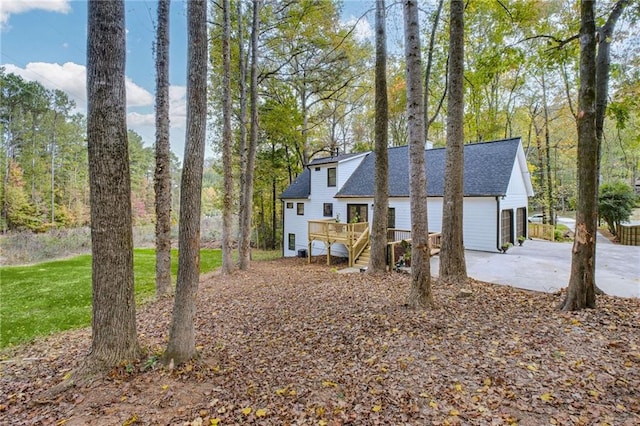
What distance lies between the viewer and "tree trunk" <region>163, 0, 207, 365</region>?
345cm

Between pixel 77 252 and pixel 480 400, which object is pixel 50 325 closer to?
pixel 480 400

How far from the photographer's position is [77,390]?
2.87 m

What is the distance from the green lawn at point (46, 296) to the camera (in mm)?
6758

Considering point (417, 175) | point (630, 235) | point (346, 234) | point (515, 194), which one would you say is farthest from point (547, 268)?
point (630, 235)

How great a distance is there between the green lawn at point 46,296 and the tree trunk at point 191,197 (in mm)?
5090

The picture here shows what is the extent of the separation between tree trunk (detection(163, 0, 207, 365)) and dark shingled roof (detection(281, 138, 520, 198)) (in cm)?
1113

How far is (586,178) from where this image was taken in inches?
179

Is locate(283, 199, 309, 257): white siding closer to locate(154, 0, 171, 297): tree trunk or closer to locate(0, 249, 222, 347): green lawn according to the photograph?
locate(0, 249, 222, 347): green lawn

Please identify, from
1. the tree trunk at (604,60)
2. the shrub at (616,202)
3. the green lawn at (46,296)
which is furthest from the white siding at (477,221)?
the green lawn at (46,296)

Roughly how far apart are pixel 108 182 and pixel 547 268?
10.6 metres

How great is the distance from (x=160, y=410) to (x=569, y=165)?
122 feet

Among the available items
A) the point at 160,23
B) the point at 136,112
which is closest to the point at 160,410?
the point at 160,23

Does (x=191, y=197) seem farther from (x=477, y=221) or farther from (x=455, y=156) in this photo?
(x=477, y=221)

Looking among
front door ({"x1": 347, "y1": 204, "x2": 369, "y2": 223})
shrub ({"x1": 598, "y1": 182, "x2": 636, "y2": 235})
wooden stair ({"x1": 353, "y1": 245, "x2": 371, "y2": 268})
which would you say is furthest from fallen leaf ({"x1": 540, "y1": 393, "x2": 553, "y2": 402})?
shrub ({"x1": 598, "y1": 182, "x2": 636, "y2": 235})
